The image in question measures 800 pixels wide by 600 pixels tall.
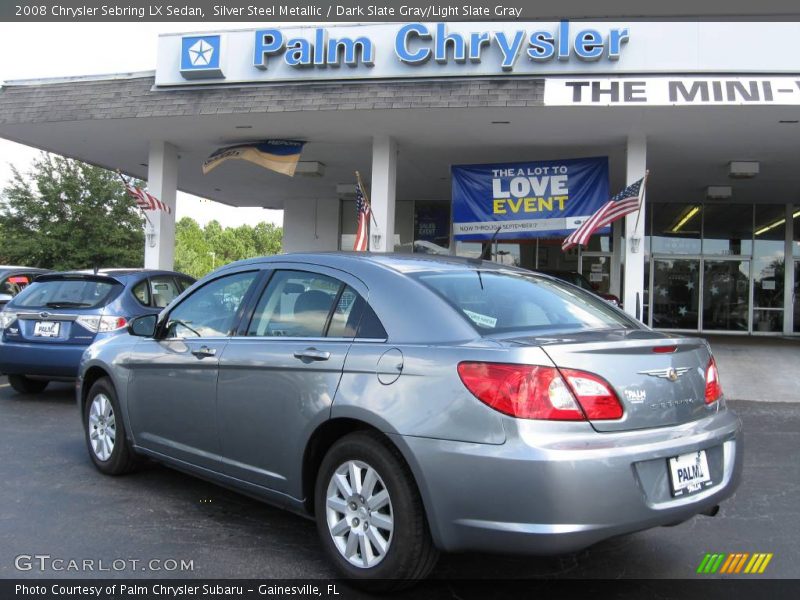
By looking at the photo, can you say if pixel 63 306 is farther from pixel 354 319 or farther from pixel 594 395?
pixel 594 395

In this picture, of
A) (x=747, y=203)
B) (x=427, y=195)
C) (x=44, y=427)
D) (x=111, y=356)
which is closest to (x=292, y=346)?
(x=111, y=356)

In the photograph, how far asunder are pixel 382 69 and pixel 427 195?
8574mm

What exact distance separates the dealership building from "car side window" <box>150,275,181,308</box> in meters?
4.03

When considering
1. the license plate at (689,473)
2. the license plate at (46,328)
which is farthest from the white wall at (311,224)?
the license plate at (689,473)

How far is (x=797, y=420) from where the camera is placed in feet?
25.0

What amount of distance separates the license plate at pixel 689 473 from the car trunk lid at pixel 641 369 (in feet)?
0.54

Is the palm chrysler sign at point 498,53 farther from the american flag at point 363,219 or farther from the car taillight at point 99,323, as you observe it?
the car taillight at point 99,323

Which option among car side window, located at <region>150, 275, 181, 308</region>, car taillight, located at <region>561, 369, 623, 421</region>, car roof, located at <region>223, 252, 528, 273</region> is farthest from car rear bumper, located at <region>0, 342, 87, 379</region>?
car taillight, located at <region>561, 369, 623, 421</region>

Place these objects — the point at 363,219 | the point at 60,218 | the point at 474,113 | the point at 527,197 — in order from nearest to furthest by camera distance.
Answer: the point at 474,113
the point at 363,219
the point at 527,197
the point at 60,218

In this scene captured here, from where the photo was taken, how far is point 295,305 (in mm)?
3859

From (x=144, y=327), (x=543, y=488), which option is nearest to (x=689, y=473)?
(x=543, y=488)

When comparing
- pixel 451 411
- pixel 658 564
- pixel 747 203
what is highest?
pixel 747 203

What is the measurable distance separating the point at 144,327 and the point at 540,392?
122 inches

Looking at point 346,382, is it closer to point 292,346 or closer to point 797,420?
point 292,346
